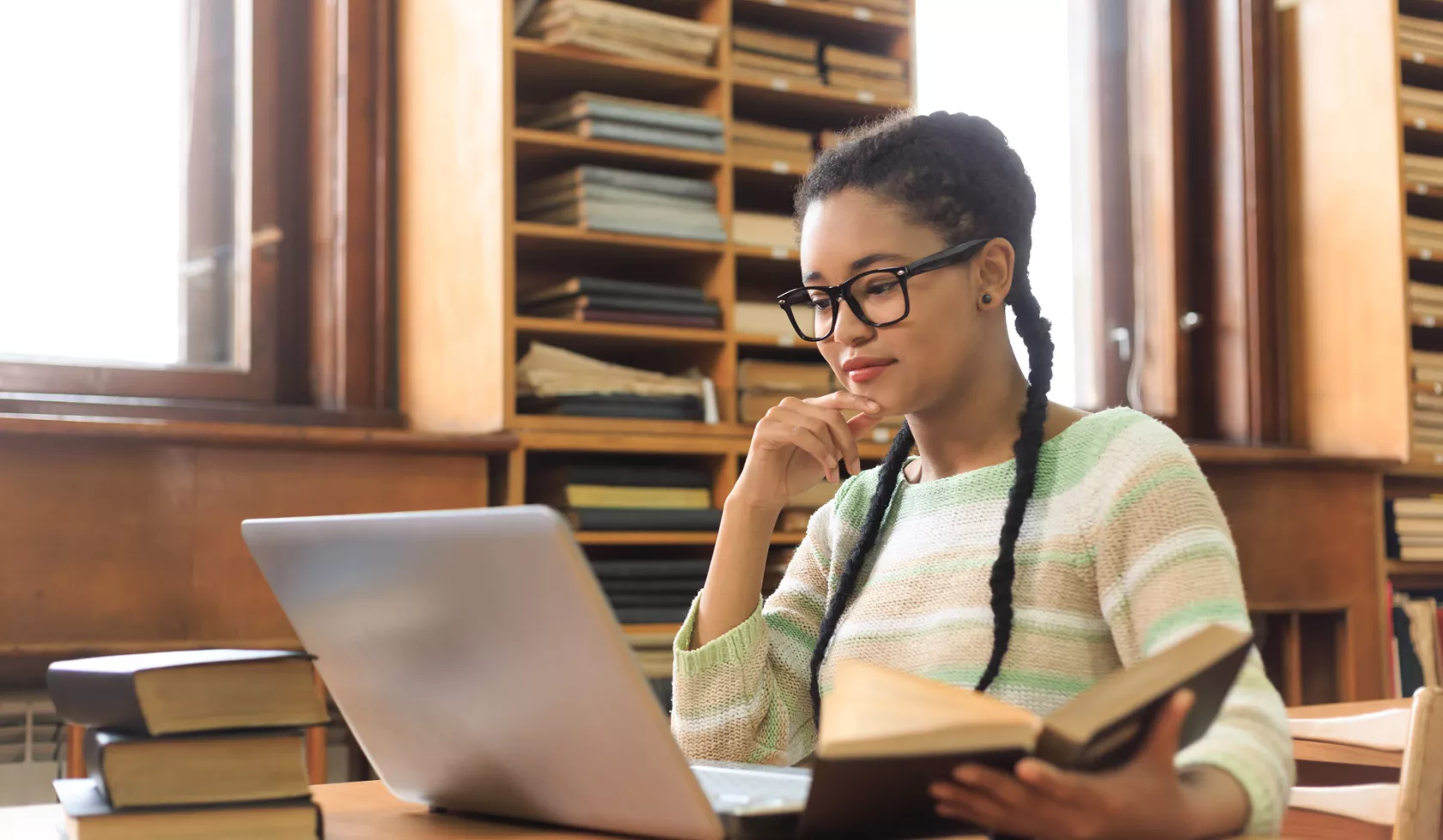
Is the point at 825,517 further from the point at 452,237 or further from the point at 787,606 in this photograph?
the point at 452,237

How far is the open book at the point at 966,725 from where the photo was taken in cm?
65

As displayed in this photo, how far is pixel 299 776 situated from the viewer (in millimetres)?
846

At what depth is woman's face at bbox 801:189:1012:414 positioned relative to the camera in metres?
1.20

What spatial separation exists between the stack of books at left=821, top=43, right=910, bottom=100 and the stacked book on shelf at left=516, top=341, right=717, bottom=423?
0.78 meters

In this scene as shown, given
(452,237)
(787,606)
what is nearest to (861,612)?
(787,606)

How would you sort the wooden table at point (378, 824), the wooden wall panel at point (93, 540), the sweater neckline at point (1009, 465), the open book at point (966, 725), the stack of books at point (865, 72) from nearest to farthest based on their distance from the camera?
1. the open book at point (966, 725)
2. the wooden table at point (378, 824)
3. the sweater neckline at point (1009, 465)
4. the wooden wall panel at point (93, 540)
5. the stack of books at point (865, 72)

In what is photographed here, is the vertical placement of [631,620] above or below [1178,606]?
below

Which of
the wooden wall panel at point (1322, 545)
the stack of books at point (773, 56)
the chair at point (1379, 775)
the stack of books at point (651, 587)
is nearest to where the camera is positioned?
the chair at point (1379, 775)

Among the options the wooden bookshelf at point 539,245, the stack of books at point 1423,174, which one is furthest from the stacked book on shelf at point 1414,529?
the wooden bookshelf at point 539,245

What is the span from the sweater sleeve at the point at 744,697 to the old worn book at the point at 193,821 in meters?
0.44

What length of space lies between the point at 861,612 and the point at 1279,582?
2661mm

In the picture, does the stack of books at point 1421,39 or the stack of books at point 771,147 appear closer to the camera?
the stack of books at point 771,147

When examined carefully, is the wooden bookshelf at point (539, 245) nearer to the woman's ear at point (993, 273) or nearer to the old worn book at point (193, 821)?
the woman's ear at point (993, 273)

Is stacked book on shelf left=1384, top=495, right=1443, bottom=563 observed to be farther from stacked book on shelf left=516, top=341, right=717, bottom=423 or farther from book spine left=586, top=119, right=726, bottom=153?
book spine left=586, top=119, right=726, bottom=153
